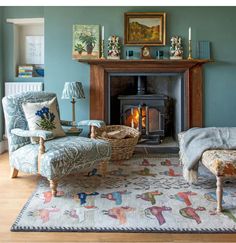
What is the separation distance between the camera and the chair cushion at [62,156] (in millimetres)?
2807

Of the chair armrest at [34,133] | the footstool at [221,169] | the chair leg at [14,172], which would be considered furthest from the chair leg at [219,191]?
the chair leg at [14,172]

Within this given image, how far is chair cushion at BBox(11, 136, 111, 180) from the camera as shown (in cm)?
281

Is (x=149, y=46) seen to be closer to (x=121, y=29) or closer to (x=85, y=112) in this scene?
(x=121, y=29)

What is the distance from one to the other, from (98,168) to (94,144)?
1.87 ft

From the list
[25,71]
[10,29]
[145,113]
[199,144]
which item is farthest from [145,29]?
[199,144]

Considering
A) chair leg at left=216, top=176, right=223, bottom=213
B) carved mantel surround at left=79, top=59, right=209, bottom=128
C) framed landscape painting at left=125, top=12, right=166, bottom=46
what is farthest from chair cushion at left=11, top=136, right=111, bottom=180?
framed landscape painting at left=125, top=12, right=166, bottom=46

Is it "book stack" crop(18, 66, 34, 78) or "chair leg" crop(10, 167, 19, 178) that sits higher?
"book stack" crop(18, 66, 34, 78)

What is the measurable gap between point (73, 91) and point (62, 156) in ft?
5.18

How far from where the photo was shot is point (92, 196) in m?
2.83

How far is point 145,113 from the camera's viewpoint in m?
4.86

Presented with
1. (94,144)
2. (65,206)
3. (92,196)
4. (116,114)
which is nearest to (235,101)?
(116,114)

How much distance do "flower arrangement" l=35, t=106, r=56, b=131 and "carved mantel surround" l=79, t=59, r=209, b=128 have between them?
1.31 meters

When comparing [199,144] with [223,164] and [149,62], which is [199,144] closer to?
[223,164]

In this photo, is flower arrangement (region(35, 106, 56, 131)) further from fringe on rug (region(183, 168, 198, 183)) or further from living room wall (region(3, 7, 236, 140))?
fringe on rug (region(183, 168, 198, 183))
